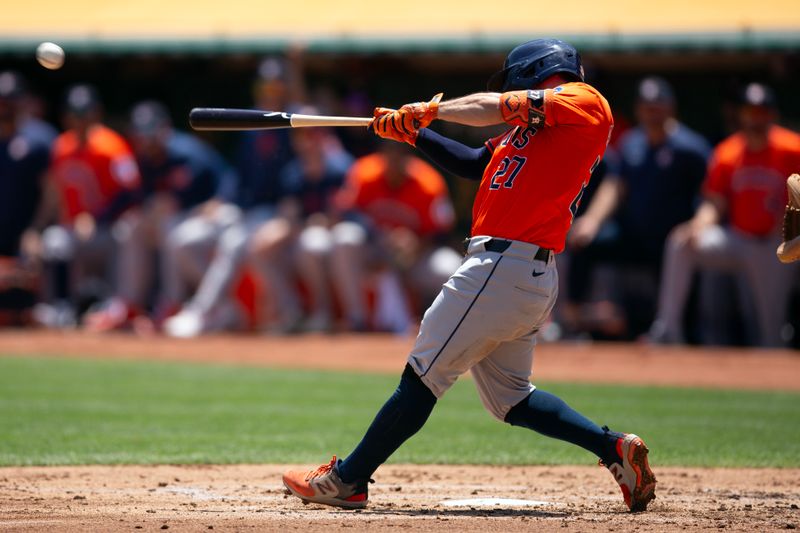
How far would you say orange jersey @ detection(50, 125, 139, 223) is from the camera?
40.3ft

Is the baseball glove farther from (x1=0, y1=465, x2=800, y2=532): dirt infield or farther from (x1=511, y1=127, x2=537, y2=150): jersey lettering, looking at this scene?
(x1=511, y1=127, x2=537, y2=150): jersey lettering

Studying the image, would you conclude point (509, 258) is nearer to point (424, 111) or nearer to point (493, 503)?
point (424, 111)

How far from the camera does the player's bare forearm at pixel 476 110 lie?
4.24 m

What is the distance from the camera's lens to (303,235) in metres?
11.3

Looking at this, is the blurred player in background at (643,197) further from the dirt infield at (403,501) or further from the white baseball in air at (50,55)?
the white baseball in air at (50,55)

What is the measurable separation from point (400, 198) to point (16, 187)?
12.8 feet

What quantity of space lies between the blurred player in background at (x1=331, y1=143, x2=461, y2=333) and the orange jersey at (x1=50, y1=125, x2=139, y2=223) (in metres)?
2.37

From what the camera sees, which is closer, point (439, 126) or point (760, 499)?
point (760, 499)

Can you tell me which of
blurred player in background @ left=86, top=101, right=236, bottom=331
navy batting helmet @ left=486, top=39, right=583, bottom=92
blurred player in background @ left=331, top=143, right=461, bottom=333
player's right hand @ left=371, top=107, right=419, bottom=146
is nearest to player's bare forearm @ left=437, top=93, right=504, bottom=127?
player's right hand @ left=371, top=107, right=419, bottom=146

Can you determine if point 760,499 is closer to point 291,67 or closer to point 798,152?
point 798,152

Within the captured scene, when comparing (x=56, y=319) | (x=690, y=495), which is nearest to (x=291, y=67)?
(x=56, y=319)

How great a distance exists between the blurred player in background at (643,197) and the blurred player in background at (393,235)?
128 centimetres

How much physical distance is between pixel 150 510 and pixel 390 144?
6887mm

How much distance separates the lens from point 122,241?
12195mm
